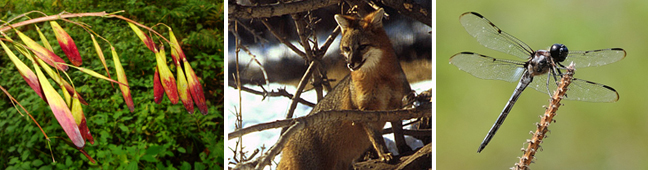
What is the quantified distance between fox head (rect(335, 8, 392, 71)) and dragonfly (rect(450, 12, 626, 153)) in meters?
0.23

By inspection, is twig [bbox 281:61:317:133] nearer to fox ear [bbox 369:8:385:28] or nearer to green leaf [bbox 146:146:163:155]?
fox ear [bbox 369:8:385:28]

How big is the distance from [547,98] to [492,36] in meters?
0.52

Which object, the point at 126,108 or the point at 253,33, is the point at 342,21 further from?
the point at 126,108

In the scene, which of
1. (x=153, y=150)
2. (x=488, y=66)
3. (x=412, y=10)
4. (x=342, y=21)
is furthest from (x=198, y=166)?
(x=488, y=66)

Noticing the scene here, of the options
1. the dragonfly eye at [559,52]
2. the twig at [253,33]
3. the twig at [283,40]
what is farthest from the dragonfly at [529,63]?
the twig at [253,33]

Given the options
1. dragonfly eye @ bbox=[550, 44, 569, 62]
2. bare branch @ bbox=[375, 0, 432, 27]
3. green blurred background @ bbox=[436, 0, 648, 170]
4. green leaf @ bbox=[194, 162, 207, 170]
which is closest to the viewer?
dragonfly eye @ bbox=[550, 44, 569, 62]

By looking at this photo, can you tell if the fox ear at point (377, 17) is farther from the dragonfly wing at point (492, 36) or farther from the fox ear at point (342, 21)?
the dragonfly wing at point (492, 36)

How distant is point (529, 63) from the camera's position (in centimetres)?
135

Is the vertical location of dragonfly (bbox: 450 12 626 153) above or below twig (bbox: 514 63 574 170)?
above

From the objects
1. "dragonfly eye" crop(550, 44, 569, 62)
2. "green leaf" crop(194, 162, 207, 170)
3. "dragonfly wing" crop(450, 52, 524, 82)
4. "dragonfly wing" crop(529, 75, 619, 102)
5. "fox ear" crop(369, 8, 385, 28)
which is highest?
"fox ear" crop(369, 8, 385, 28)

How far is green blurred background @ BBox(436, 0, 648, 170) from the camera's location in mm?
1708

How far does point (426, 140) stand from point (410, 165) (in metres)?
0.09

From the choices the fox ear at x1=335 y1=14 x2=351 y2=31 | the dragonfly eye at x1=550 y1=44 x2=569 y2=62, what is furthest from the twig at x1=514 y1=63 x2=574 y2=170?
the fox ear at x1=335 y1=14 x2=351 y2=31

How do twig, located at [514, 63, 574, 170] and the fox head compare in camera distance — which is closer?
twig, located at [514, 63, 574, 170]
